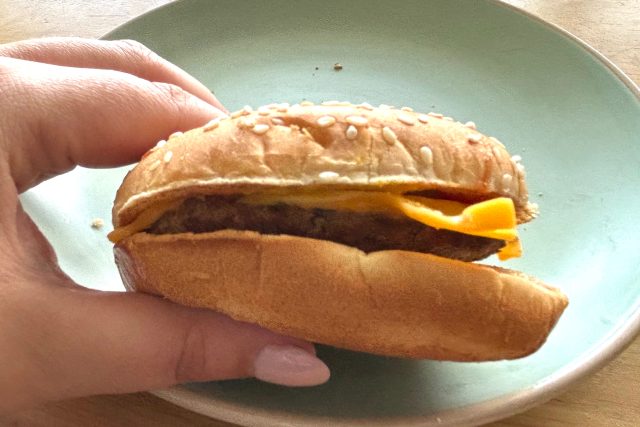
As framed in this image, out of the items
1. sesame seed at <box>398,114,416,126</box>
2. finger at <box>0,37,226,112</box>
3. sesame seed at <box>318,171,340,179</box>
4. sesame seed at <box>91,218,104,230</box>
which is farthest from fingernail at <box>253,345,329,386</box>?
finger at <box>0,37,226,112</box>

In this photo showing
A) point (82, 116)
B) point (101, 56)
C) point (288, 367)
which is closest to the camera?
point (288, 367)

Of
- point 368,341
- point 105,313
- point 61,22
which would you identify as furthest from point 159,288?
point 61,22

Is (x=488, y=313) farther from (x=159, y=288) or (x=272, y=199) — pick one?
(x=159, y=288)

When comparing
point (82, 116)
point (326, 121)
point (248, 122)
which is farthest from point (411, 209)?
point (82, 116)

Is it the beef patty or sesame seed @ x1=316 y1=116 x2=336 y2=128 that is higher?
sesame seed @ x1=316 y1=116 x2=336 y2=128

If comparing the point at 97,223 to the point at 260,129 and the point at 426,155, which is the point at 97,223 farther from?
the point at 426,155

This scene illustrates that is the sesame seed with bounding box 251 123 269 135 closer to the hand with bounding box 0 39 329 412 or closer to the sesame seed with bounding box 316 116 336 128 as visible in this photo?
the sesame seed with bounding box 316 116 336 128
